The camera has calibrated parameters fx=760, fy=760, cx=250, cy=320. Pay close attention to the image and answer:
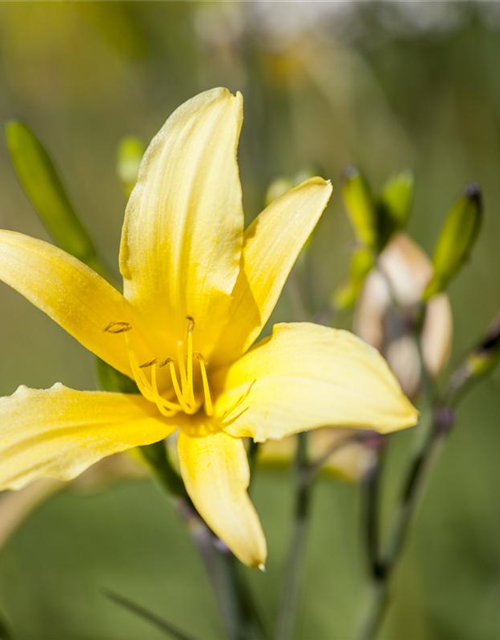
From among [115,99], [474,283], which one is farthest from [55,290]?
[115,99]

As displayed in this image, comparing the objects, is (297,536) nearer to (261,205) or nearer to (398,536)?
(398,536)

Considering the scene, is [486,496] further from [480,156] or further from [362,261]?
[480,156]

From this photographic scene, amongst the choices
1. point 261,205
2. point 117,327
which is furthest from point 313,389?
point 261,205

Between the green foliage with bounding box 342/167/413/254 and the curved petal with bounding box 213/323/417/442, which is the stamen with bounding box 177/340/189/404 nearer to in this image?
the curved petal with bounding box 213/323/417/442

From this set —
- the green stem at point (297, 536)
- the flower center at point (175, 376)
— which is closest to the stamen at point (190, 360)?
the flower center at point (175, 376)

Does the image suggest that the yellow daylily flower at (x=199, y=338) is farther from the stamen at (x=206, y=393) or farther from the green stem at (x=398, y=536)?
the green stem at (x=398, y=536)

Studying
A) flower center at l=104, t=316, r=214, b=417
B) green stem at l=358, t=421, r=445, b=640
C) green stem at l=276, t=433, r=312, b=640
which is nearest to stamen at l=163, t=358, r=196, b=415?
flower center at l=104, t=316, r=214, b=417
